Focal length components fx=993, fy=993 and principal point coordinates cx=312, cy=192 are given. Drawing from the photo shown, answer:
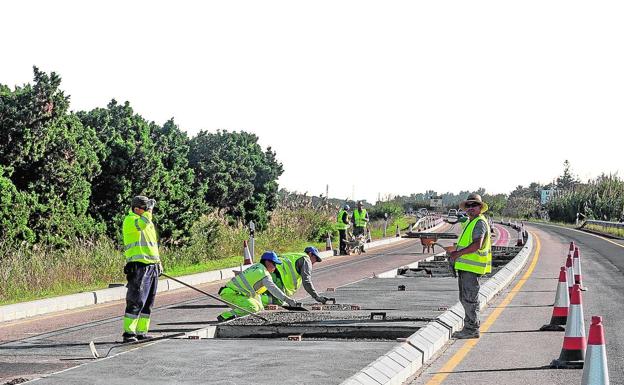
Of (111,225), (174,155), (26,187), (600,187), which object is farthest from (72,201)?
(600,187)

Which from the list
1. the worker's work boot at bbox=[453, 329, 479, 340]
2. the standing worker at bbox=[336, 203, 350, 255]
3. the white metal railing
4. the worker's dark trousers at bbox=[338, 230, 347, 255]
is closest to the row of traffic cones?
the worker's work boot at bbox=[453, 329, 479, 340]

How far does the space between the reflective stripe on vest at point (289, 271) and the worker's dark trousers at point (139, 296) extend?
3.04 m

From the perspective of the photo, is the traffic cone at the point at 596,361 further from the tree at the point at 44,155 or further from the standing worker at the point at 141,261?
the tree at the point at 44,155

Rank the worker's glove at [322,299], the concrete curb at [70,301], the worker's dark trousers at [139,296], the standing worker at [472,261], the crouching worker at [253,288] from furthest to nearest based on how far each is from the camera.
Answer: the concrete curb at [70,301] → the worker's glove at [322,299] → the crouching worker at [253,288] → the standing worker at [472,261] → the worker's dark trousers at [139,296]

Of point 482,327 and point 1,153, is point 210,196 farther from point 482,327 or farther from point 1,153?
point 482,327

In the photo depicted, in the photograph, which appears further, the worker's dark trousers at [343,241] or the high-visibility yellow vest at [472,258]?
the worker's dark trousers at [343,241]

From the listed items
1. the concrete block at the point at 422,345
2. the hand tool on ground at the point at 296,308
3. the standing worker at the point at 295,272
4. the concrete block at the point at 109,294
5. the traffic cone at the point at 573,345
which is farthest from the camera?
the concrete block at the point at 109,294

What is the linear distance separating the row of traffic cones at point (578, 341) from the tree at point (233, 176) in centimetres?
2264

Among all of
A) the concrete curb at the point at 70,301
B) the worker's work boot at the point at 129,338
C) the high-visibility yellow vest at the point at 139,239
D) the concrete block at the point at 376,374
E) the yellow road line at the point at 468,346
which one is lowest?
the yellow road line at the point at 468,346

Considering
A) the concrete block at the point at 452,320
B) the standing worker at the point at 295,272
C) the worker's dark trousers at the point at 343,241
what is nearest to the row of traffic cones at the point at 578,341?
the concrete block at the point at 452,320

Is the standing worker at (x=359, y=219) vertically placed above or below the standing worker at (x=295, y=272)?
above

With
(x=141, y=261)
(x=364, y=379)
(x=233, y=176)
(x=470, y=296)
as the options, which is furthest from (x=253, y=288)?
(x=233, y=176)

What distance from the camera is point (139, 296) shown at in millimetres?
12641

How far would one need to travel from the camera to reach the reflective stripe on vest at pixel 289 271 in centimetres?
1552
